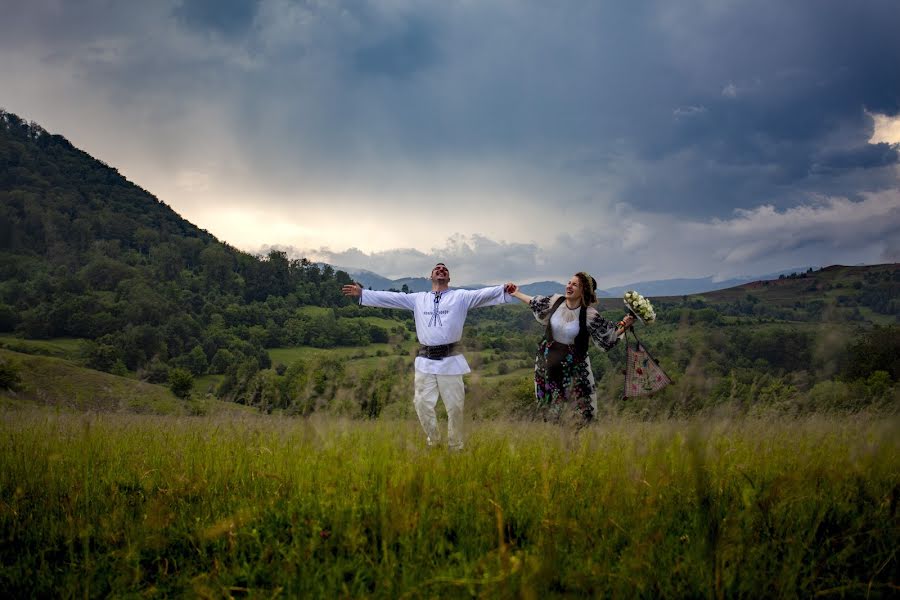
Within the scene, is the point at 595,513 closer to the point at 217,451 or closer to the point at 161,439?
the point at 217,451

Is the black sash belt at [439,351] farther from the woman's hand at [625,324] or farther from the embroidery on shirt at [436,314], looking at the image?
the woman's hand at [625,324]

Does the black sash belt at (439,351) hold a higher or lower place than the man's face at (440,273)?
lower

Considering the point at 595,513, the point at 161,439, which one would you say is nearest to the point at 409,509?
the point at 595,513

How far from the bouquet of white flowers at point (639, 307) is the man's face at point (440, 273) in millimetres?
2356

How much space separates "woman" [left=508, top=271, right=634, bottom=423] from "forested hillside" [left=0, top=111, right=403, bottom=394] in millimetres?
79559

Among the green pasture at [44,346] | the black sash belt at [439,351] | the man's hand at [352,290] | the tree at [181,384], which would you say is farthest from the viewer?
the green pasture at [44,346]

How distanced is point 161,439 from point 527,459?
3.87 meters

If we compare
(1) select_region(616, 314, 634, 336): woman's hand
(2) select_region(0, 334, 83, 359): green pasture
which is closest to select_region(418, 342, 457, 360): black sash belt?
(1) select_region(616, 314, 634, 336): woman's hand

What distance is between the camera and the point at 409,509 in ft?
8.78

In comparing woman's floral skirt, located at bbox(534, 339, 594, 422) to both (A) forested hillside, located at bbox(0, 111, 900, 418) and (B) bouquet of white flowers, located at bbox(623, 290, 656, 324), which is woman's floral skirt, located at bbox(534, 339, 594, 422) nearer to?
(B) bouquet of white flowers, located at bbox(623, 290, 656, 324)

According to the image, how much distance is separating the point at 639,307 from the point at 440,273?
261cm

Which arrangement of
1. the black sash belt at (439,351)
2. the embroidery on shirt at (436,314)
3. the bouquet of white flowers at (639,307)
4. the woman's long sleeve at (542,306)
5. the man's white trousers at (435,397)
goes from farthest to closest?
the woman's long sleeve at (542,306)
the embroidery on shirt at (436,314)
the black sash belt at (439,351)
the bouquet of white flowers at (639,307)
the man's white trousers at (435,397)

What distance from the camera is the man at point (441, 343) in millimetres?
6098

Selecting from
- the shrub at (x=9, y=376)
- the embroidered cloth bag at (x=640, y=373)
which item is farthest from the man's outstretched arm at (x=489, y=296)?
the shrub at (x=9, y=376)
